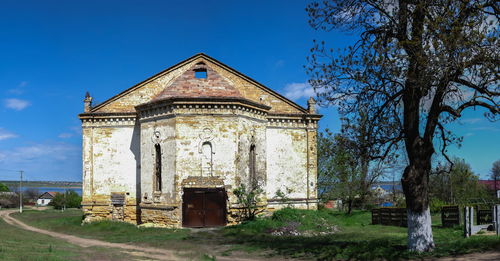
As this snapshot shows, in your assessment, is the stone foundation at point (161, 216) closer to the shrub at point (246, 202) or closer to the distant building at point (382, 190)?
the shrub at point (246, 202)

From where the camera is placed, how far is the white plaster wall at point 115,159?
87.9ft

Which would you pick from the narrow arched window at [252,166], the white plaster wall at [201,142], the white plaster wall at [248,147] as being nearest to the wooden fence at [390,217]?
the white plaster wall at [248,147]

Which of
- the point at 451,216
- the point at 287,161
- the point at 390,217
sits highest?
the point at 287,161

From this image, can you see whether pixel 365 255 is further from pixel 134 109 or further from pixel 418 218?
pixel 134 109

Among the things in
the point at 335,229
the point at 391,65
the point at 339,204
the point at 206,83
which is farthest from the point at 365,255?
the point at 339,204

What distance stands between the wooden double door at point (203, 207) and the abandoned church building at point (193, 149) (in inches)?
2.0

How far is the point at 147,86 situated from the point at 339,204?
2794cm

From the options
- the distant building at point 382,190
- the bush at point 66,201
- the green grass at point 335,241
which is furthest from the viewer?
the bush at point 66,201

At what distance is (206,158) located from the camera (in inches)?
899

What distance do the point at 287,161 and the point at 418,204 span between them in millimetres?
14204

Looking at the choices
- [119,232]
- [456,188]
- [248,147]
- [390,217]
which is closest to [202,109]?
[248,147]

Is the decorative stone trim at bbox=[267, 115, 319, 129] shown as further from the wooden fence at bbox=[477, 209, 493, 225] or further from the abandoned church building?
the wooden fence at bbox=[477, 209, 493, 225]

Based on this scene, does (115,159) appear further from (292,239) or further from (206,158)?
(292,239)

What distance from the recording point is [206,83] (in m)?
24.4
